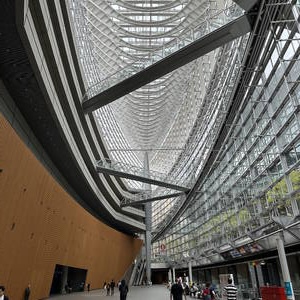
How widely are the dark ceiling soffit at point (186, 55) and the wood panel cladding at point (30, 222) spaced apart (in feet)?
19.4

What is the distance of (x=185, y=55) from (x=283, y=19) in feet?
15.0

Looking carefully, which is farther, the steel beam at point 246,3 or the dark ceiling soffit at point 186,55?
the dark ceiling soffit at point 186,55

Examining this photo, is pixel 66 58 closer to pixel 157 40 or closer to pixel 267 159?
pixel 267 159

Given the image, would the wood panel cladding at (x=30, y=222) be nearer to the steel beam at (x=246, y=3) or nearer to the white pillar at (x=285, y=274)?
the steel beam at (x=246, y=3)

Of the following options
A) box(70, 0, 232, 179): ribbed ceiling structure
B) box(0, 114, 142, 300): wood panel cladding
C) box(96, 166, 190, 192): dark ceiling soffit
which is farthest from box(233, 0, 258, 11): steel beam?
box(96, 166, 190, 192): dark ceiling soffit

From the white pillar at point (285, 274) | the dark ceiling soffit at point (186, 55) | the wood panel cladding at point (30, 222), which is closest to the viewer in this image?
the wood panel cladding at point (30, 222)

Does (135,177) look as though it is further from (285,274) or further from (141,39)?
(285,274)

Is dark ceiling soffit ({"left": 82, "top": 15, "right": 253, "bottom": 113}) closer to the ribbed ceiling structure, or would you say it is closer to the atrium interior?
the atrium interior

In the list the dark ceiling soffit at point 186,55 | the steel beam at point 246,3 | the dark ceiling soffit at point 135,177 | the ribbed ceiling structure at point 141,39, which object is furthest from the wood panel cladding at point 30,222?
the ribbed ceiling structure at point 141,39

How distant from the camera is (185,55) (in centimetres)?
1505

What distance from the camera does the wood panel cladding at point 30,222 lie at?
11.2 meters

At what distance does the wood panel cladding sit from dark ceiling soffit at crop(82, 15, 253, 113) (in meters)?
5.91

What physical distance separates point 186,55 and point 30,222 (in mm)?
10965

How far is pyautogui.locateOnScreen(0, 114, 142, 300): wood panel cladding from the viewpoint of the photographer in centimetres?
1124
